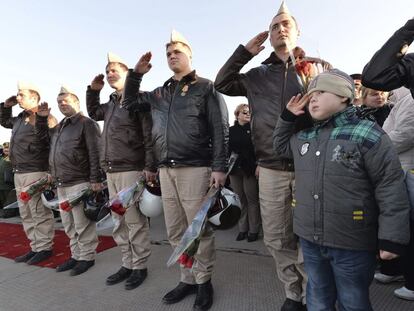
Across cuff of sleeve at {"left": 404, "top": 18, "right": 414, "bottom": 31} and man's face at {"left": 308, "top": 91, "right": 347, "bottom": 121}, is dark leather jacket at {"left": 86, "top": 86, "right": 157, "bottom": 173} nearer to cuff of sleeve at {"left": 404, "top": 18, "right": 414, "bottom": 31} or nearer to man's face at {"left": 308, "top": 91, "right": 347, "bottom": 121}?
man's face at {"left": 308, "top": 91, "right": 347, "bottom": 121}

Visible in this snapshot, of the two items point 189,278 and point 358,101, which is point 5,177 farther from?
point 358,101

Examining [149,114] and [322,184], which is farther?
[149,114]

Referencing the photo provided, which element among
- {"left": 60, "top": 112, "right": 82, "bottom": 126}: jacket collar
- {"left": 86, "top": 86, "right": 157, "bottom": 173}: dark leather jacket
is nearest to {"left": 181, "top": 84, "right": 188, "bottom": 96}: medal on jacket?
{"left": 86, "top": 86, "right": 157, "bottom": 173}: dark leather jacket

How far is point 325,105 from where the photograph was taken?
5.15 ft

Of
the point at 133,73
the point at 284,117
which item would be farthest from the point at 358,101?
the point at 133,73

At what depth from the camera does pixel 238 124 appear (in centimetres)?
436

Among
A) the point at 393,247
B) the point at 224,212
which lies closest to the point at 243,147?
the point at 224,212

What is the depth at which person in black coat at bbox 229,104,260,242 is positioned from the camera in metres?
4.09

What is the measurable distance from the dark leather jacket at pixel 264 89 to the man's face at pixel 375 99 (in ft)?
3.27

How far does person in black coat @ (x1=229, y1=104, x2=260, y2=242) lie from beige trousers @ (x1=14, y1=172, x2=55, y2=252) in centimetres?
235

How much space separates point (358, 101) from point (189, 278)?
7.24 feet

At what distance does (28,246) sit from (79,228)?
170cm

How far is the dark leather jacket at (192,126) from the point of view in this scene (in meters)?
2.40

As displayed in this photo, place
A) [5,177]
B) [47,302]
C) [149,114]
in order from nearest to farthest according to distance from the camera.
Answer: [47,302]
[149,114]
[5,177]
